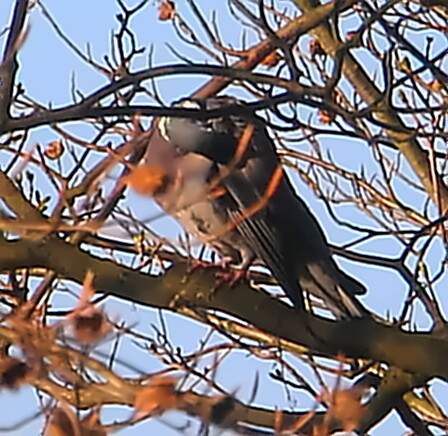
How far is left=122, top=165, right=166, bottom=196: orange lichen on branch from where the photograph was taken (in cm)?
192

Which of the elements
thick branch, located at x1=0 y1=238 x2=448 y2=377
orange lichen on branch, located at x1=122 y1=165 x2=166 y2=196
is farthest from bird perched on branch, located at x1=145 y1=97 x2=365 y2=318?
orange lichen on branch, located at x1=122 y1=165 x2=166 y2=196

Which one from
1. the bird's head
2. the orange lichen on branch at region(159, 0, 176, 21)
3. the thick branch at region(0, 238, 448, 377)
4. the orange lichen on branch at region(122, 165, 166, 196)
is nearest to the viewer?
the orange lichen on branch at region(122, 165, 166, 196)

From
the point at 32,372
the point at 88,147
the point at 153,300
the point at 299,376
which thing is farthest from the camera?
the point at 299,376

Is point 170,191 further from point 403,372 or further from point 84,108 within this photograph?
point 403,372

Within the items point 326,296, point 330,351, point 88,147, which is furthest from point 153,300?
point 326,296

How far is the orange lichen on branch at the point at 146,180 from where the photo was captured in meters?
1.92

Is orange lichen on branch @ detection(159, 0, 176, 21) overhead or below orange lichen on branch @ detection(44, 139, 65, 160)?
overhead

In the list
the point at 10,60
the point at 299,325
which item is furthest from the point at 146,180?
the point at 299,325

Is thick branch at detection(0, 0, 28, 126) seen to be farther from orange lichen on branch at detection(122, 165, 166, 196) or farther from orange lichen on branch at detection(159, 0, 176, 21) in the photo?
orange lichen on branch at detection(159, 0, 176, 21)

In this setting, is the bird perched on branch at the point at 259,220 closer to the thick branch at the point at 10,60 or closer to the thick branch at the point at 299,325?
the thick branch at the point at 299,325

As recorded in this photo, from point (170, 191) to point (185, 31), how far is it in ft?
8.97

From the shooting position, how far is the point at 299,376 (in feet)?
12.6

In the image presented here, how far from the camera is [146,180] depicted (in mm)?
1931

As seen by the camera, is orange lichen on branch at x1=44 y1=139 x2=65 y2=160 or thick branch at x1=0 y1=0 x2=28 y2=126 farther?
orange lichen on branch at x1=44 y1=139 x2=65 y2=160
